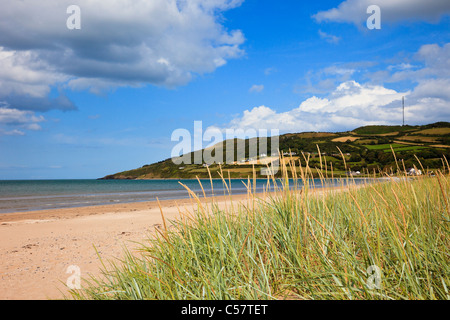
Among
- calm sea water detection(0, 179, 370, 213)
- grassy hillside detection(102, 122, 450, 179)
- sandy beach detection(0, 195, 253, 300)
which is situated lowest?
calm sea water detection(0, 179, 370, 213)

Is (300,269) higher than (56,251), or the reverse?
(300,269)

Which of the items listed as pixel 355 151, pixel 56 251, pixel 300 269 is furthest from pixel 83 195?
pixel 355 151

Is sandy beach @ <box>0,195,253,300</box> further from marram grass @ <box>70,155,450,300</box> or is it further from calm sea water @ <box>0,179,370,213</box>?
calm sea water @ <box>0,179,370,213</box>

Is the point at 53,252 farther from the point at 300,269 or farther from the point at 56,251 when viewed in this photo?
the point at 300,269

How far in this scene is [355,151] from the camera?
169 ft

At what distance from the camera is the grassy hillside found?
286 inches

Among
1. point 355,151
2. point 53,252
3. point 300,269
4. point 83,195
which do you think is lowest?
point 83,195
